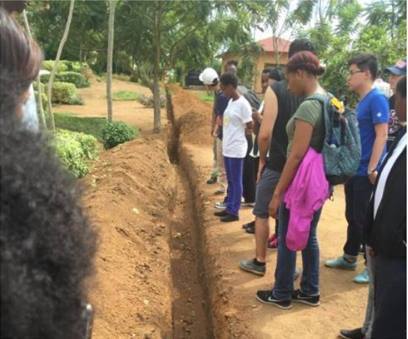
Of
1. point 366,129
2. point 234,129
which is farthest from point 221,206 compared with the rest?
point 366,129

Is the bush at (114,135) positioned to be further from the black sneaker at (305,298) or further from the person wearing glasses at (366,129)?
the black sneaker at (305,298)

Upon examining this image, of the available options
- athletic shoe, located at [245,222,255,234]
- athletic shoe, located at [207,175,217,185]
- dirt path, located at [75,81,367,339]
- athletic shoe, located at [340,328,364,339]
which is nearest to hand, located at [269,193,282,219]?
dirt path, located at [75,81,367,339]

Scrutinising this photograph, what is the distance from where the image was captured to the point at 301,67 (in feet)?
11.5

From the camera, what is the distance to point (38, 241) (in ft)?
2.86

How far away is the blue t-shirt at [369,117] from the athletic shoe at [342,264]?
0.98 metres

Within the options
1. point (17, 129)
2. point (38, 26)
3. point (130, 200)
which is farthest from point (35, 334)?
point (38, 26)

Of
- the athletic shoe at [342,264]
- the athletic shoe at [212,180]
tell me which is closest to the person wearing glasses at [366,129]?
the athletic shoe at [342,264]

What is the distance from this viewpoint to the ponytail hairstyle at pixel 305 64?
347 centimetres

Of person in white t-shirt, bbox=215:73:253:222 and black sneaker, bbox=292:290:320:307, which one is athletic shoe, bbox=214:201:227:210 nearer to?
person in white t-shirt, bbox=215:73:253:222

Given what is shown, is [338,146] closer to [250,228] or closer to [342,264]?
[342,264]

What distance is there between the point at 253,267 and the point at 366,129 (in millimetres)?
1626

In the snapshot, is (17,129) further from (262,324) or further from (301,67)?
(262,324)

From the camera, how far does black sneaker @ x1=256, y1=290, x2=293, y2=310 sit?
402cm

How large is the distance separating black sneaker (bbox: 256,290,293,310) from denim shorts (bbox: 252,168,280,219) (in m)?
0.66
